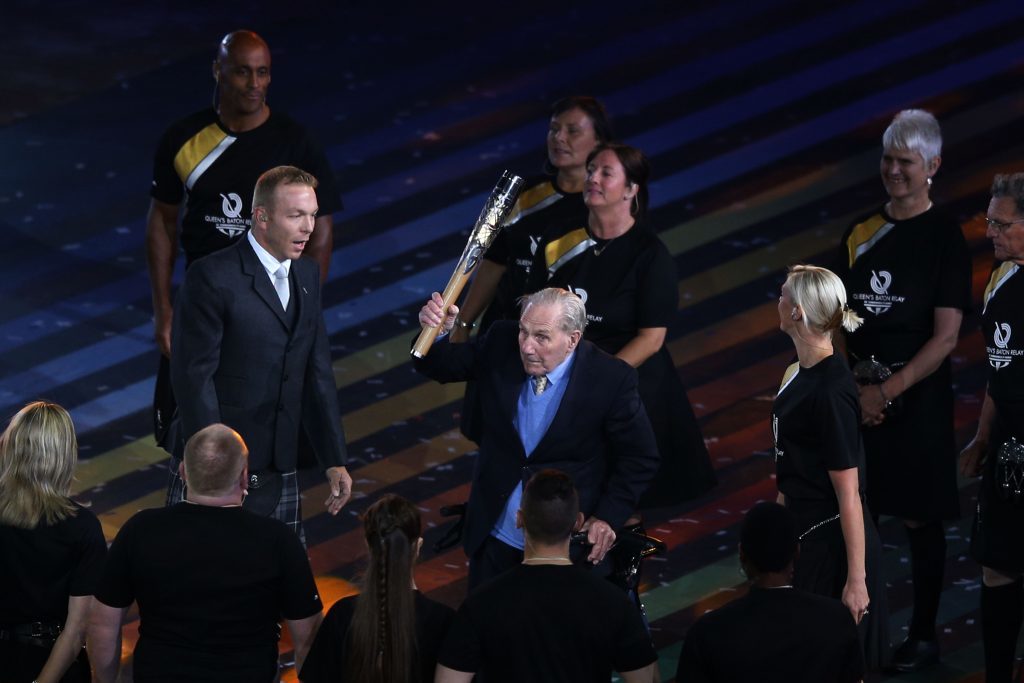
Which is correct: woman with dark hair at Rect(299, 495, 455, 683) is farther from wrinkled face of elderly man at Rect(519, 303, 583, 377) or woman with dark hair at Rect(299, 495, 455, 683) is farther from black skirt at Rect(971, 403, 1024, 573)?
black skirt at Rect(971, 403, 1024, 573)

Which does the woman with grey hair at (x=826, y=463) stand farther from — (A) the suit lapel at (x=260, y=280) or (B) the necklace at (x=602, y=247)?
(A) the suit lapel at (x=260, y=280)

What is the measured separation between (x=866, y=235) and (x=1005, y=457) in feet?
3.30

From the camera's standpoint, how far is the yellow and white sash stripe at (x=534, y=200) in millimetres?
5883

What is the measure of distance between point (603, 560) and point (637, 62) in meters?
6.47

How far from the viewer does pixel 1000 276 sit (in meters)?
5.19

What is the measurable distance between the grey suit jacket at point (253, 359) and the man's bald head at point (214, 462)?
2.74ft

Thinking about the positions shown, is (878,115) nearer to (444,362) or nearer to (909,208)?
(909,208)

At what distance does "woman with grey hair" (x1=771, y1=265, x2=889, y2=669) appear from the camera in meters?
4.60

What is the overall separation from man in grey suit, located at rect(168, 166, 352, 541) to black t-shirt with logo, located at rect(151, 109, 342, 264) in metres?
0.90

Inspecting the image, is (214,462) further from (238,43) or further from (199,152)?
(238,43)

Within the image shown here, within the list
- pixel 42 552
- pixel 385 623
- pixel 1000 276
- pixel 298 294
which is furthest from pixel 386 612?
pixel 1000 276

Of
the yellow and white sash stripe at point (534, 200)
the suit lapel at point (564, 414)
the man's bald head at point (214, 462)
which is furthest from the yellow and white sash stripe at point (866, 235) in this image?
the man's bald head at point (214, 462)

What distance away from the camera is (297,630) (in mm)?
4031

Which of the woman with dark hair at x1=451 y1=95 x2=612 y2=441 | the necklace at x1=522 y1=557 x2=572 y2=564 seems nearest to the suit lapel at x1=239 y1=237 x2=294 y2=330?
the woman with dark hair at x1=451 y1=95 x2=612 y2=441
